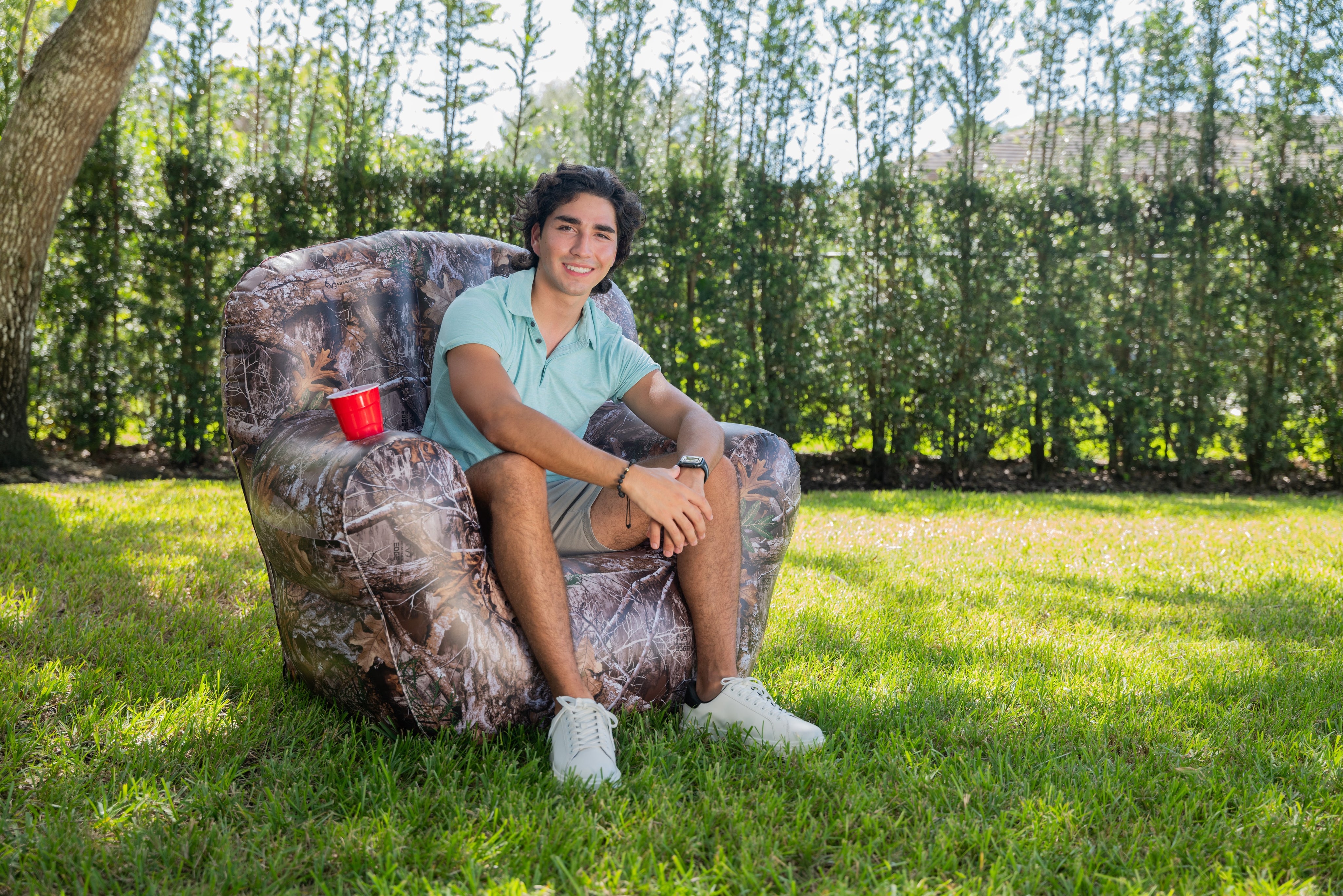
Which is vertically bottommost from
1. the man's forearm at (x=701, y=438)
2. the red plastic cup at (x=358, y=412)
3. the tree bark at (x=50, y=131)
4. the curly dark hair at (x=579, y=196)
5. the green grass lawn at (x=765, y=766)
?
the green grass lawn at (x=765, y=766)

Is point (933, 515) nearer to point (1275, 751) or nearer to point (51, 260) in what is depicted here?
point (1275, 751)

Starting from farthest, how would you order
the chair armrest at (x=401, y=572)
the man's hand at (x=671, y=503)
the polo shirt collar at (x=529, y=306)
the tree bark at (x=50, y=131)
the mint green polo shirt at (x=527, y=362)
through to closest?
1. the tree bark at (x=50, y=131)
2. the polo shirt collar at (x=529, y=306)
3. the mint green polo shirt at (x=527, y=362)
4. the man's hand at (x=671, y=503)
5. the chair armrest at (x=401, y=572)

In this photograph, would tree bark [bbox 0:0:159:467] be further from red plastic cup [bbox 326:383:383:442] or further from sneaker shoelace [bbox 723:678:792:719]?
sneaker shoelace [bbox 723:678:792:719]

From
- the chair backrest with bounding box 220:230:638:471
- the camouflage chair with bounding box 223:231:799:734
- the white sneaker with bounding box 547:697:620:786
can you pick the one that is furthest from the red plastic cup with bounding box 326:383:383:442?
the white sneaker with bounding box 547:697:620:786

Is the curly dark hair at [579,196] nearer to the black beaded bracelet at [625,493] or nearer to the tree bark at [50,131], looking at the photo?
the black beaded bracelet at [625,493]

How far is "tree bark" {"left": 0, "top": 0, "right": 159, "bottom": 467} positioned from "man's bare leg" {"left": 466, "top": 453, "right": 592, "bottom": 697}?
4799mm

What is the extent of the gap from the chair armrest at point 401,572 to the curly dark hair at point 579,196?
97 centimetres

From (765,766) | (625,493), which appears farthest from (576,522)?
(765,766)

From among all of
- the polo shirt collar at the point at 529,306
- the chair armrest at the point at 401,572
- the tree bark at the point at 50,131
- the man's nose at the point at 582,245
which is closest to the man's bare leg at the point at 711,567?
the chair armrest at the point at 401,572

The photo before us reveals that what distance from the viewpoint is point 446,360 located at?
2.40 metres

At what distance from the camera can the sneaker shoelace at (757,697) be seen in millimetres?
2158

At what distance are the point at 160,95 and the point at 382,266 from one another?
18.1 feet

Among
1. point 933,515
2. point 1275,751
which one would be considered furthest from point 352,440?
point 933,515

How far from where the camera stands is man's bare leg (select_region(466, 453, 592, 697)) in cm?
202
